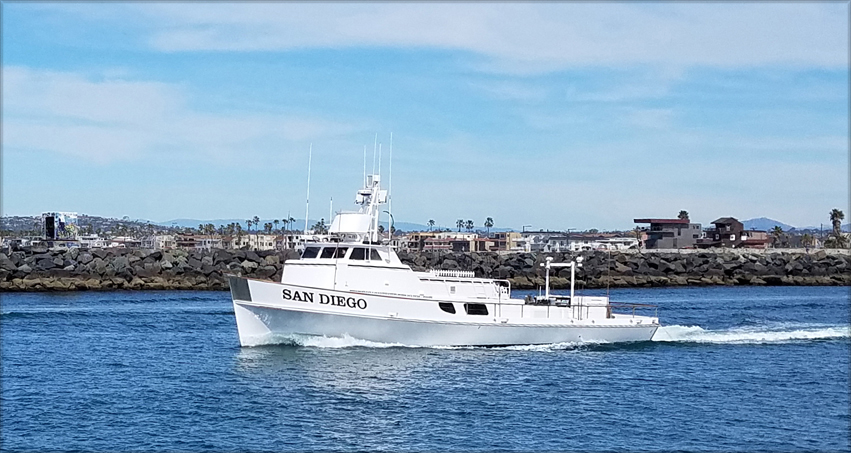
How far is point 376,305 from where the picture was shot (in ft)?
110

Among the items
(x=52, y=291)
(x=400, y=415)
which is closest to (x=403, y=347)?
(x=400, y=415)

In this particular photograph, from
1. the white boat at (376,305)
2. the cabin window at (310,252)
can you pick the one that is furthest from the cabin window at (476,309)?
the cabin window at (310,252)

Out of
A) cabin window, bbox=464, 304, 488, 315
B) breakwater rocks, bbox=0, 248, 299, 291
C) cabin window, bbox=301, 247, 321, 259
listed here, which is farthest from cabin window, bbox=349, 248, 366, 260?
breakwater rocks, bbox=0, 248, 299, 291

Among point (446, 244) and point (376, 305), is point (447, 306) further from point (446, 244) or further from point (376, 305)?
point (446, 244)

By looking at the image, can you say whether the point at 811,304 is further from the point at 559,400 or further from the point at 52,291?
the point at 52,291

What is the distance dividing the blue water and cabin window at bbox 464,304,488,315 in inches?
51.9

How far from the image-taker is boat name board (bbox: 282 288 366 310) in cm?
3341

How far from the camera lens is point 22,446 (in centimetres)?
2170

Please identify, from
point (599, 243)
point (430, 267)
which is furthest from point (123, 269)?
point (599, 243)

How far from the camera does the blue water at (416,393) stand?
2239cm

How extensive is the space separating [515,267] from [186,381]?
54.9 meters

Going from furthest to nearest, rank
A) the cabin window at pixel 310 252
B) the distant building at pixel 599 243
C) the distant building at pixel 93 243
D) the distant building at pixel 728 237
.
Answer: the distant building at pixel 599 243
the distant building at pixel 728 237
the distant building at pixel 93 243
the cabin window at pixel 310 252

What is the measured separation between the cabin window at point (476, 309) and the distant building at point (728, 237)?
9809 cm

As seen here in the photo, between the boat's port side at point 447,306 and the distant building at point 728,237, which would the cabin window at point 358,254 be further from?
the distant building at point 728,237
